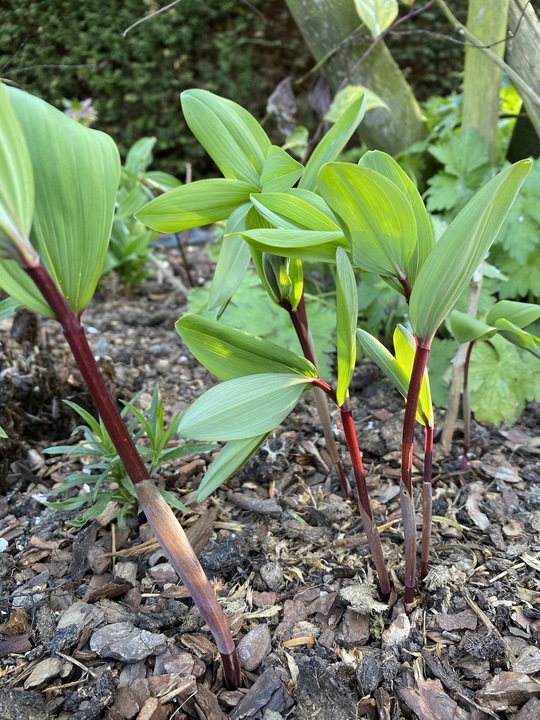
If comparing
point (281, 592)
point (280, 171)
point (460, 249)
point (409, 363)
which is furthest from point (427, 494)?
point (280, 171)

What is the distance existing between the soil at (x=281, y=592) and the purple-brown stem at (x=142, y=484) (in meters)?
0.12

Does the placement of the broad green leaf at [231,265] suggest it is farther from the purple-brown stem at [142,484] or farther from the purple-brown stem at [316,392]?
the purple-brown stem at [142,484]

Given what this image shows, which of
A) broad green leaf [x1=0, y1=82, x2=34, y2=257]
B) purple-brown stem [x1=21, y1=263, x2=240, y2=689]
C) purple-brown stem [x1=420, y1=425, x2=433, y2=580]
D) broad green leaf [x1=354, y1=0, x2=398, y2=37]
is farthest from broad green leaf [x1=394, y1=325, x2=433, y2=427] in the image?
broad green leaf [x1=354, y1=0, x2=398, y2=37]

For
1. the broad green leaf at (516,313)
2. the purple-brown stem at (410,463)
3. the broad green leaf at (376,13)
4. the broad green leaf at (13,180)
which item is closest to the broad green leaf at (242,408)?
the purple-brown stem at (410,463)

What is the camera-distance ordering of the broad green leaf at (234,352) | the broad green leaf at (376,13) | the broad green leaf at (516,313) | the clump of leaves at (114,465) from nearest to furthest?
the broad green leaf at (234,352) → the broad green leaf at (516,313) → the clump of leaves at (114,465) → the broad green leaf at (376,13)

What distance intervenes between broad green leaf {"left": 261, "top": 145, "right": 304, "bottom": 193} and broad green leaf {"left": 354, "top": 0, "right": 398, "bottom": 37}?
3.87 feet

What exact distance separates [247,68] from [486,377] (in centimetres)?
266

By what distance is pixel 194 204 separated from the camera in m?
0.77

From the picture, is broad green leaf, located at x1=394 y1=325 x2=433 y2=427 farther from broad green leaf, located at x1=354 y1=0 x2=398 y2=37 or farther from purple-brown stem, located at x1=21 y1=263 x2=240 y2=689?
broad green leaf, located at x1=354 y1=0 x2=398 y2=37

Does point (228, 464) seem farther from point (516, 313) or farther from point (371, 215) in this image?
point (516, 313)

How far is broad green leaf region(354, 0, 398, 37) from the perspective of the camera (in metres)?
1.66

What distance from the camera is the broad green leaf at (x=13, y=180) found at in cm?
50

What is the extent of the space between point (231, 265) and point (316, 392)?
0.33 metres

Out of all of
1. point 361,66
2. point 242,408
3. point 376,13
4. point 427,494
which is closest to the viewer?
point 242,408
